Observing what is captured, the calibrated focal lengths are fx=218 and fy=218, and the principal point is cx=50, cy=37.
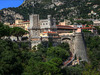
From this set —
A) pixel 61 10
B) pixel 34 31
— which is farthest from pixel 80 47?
pixel 61 10

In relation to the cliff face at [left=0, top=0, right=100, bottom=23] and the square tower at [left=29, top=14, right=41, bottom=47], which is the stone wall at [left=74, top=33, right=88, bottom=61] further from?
the cliff face at [left=0, top=0, right=100, bottom=23]

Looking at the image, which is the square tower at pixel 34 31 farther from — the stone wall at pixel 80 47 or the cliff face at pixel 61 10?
the cliff face at pixel 61 10

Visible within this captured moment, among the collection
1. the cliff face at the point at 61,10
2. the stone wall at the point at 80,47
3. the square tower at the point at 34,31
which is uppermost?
the cliff face at the point at 61,10

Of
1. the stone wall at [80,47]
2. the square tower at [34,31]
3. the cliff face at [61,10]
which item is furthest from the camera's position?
the cliff face at [61,10]

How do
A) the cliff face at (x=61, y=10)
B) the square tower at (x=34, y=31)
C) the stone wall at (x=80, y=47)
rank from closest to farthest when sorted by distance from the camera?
the square tower at (x=34, y=31), the stone wall at (x=80, y=47), the cliff face at (x=61, y=10)

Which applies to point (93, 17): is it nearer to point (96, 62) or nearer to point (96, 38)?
point (96, 38)

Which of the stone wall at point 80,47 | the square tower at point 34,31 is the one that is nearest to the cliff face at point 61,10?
the stone wall at point 80,47

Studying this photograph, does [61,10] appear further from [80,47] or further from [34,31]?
[34,31]

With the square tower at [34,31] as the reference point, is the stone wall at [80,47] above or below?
below

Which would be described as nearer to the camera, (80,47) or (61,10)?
(80,47)

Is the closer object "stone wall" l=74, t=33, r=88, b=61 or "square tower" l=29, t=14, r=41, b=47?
"square tower" l=29, t=14, r=41, b=47

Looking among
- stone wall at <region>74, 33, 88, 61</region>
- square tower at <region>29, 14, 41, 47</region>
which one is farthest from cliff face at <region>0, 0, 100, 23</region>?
square tower at <region>29, 14, 41, 47</region>

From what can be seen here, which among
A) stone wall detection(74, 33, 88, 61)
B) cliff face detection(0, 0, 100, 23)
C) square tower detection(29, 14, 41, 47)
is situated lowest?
stone wall detection(74, 33, 88, 61)

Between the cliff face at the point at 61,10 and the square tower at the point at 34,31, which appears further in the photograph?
the cliff face at the point at 61,10
